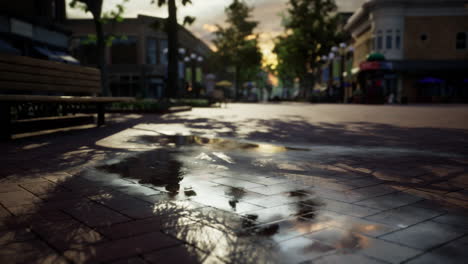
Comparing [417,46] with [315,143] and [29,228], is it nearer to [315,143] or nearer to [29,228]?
[315,143]

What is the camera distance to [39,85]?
25.6 feet

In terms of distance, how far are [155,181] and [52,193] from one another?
0.96 metres

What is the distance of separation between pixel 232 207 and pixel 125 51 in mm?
42635

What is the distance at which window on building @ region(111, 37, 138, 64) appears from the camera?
43.3 m

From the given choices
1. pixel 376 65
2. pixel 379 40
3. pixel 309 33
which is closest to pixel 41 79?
pixel 376 65

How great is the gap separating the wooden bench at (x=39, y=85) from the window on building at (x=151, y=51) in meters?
34.0

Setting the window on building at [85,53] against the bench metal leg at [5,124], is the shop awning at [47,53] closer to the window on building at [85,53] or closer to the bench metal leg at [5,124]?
the bench metal leg at [5,124]

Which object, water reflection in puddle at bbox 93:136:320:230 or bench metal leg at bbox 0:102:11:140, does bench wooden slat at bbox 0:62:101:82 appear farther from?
water reflection in puddle at bbox 93:136:320:230

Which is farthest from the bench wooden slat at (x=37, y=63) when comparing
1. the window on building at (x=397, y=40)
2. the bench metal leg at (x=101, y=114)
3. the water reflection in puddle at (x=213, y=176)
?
the window on building at (x=397, y=40)

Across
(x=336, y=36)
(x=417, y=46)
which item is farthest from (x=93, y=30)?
(x=417, y=46)

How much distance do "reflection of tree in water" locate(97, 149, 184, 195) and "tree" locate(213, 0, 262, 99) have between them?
55956 millimetres

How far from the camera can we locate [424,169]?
4988 millimetres

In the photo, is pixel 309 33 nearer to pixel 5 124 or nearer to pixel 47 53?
pixel 47 53

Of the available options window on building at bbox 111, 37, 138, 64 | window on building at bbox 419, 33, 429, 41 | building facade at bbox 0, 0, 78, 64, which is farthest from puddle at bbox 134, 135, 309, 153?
window on building at bbox 419, 33, 429, 41
